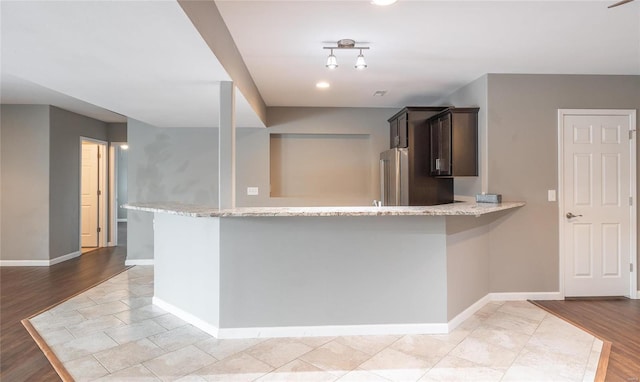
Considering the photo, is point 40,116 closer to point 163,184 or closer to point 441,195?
point 163,184

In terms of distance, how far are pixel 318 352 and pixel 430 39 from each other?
8.18 feet

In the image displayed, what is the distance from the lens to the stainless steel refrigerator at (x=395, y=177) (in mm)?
4297

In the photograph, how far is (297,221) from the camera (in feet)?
9.03

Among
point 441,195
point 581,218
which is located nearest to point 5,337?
point 441,195

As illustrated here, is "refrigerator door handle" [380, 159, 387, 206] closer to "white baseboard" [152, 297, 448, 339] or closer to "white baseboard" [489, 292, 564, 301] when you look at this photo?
"white baseboard" [489, 292, 564, 301]

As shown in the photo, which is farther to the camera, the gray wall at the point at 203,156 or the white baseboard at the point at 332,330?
the gray wall at the point at 203,156

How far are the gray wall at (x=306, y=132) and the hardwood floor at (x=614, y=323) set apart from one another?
2.69 meters

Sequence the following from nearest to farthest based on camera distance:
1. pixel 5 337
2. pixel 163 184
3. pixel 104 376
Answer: pixel 104 376
pixel 5 337
pixel 163 184

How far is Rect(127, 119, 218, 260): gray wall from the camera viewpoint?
5.20 m

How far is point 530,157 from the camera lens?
3684 millimetres

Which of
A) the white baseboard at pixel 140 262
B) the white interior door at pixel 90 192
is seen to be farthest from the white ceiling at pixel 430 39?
the white interior door at pixel 90 192

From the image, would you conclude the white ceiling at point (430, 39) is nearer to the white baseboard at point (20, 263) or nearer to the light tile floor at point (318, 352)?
the light tile floor at point (318, 352)

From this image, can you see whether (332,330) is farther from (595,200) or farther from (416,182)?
(595,200)

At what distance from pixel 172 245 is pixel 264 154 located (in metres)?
2.23
